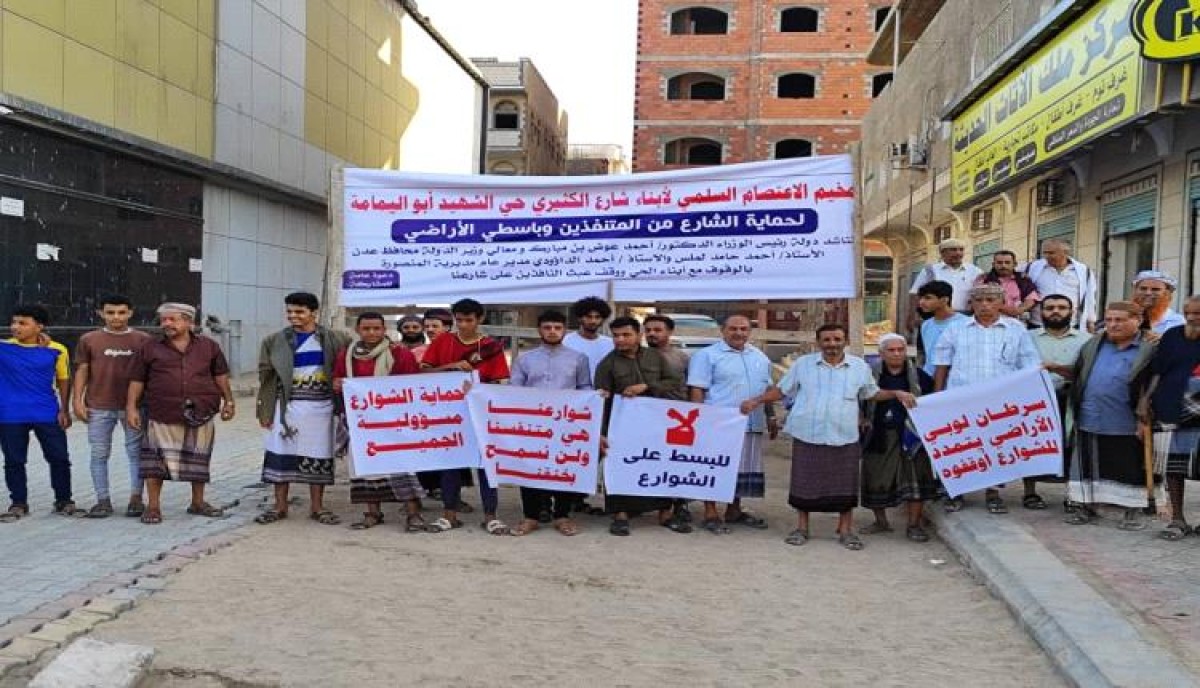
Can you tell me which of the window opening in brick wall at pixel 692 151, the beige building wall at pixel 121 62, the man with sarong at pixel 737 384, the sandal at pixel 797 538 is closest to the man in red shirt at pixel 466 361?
the man with sarong at pixel 737 384

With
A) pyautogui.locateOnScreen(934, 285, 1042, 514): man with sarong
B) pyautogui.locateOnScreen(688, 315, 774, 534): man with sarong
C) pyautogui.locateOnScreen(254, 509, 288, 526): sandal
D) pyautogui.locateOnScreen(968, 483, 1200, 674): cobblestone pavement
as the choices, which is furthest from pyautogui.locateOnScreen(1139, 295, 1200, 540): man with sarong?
pyautogui.locateOnScreen(254, 509, 288, 526): sandal

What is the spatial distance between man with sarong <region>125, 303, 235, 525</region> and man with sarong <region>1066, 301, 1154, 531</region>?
566 cm

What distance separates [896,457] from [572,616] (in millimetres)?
2774

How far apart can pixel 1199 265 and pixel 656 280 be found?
546 cm

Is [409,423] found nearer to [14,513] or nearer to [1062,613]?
[14,513]

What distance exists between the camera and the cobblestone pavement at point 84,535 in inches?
187

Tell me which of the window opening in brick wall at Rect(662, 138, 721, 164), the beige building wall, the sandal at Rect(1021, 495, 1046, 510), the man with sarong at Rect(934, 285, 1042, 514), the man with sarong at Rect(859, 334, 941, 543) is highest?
the window opening in brick wall at Rect(662, 138, 721, 164)

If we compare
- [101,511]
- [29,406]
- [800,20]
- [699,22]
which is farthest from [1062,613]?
[699,22]

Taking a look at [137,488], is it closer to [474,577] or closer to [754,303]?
[474,577]

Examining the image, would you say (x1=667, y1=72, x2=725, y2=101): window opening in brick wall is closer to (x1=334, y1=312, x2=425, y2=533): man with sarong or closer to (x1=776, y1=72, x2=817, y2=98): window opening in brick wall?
(x1=776, y1=72, x2=817, y2=98): window opening in brick wall

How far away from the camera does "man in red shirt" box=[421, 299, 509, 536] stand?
254 inches

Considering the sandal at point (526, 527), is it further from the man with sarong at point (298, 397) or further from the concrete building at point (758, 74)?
the concrete building at point (758, 74)

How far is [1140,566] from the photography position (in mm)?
5145

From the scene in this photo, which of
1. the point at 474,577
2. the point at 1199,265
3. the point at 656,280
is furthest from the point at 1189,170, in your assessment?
the point at 474,577
